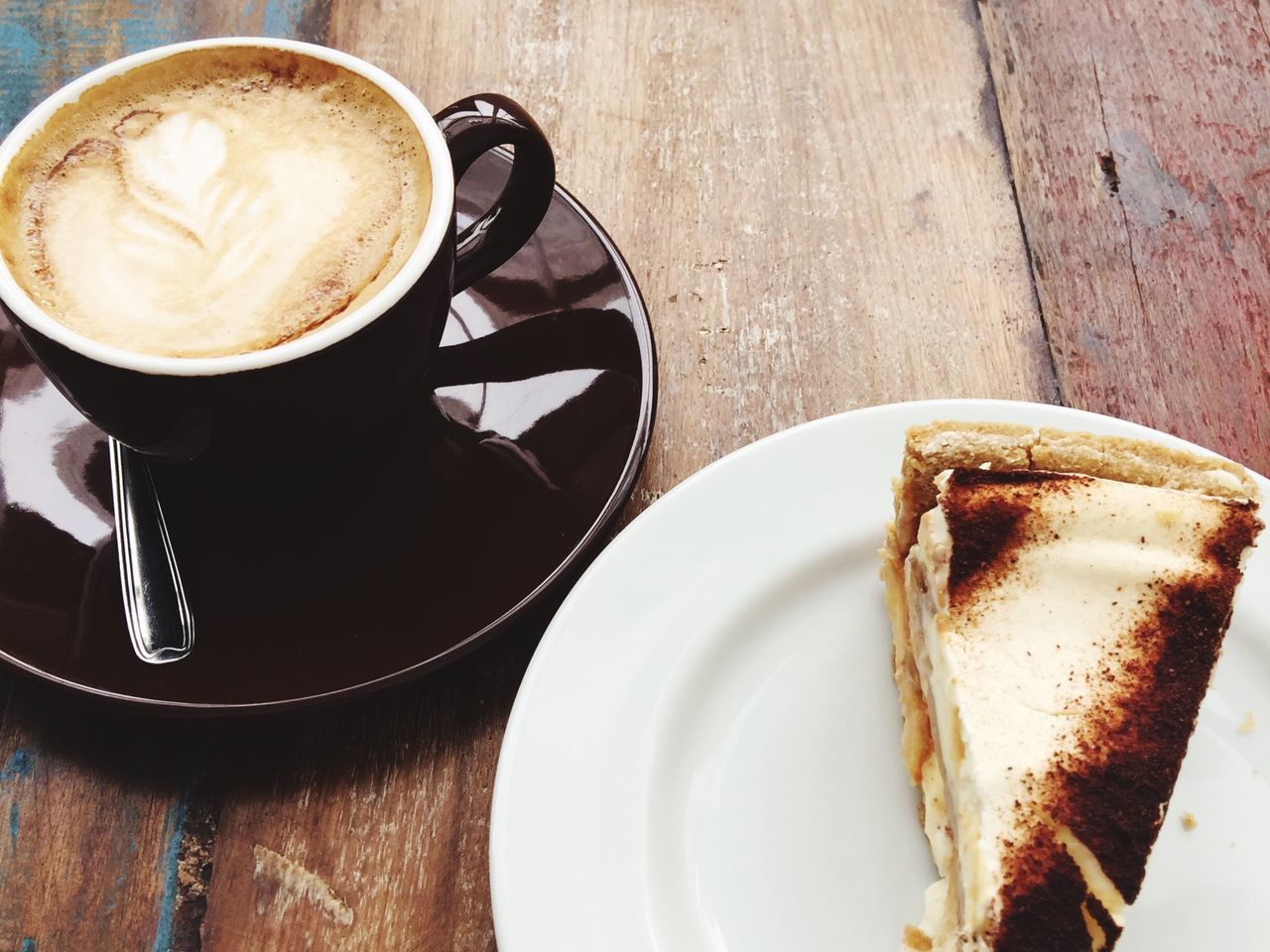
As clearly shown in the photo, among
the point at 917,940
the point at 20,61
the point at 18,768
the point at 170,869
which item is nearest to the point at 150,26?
the point at 20,61

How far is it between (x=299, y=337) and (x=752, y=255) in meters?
0.71

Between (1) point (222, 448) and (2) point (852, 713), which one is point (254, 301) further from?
(2) point (852, 713)

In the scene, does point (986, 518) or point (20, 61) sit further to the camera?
point (20, 61)

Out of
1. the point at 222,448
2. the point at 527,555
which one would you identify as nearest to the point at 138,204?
the point at 222,448

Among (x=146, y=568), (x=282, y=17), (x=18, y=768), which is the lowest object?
(x=18, y=768)

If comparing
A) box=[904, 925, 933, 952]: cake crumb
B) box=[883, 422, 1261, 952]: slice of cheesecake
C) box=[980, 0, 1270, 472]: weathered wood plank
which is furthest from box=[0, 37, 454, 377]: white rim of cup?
box=[980, 0, 1270, 472]: weathered wood plank

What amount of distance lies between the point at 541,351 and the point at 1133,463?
0.66 meters

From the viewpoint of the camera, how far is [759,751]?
3.80 feet

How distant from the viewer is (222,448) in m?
1.14

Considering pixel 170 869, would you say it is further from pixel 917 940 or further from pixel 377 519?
pixel 917 940

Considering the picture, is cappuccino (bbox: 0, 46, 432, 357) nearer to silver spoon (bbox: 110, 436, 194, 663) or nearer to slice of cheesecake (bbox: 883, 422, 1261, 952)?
silver spoon (bbox: 110, 436, 194, 663)

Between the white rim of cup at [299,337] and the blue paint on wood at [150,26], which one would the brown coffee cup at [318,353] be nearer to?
the white rim of cup at [299,337]

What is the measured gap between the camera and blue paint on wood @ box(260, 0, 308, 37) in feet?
5.68

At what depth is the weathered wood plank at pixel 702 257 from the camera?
117cm
